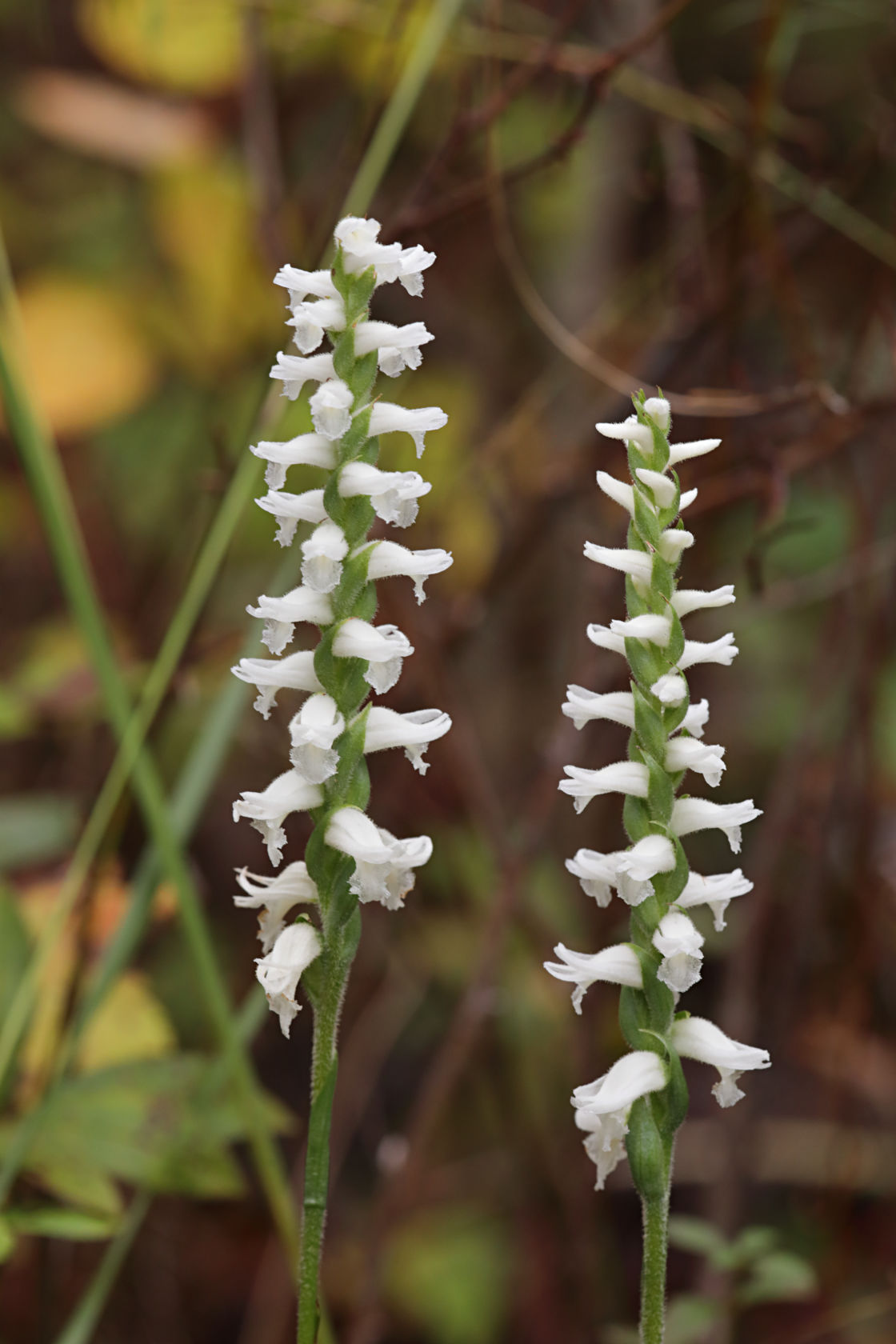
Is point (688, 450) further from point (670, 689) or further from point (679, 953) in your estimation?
point (679, 953)

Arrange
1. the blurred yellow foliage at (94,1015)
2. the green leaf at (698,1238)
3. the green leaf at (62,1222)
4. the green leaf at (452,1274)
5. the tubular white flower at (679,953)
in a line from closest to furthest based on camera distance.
→ the tubular white flower at (679,953) → the green leaf at (62,1222) → the green leaf at (698,1238) → the blurred yellow foliage at (94,1015) → the green leaf at (452,1274)

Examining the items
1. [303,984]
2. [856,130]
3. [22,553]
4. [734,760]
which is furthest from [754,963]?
[856,130]

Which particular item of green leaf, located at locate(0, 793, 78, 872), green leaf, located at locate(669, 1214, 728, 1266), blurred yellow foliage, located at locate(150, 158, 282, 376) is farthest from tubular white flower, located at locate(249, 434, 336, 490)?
blurred yellow foliage, located at locate(150, 158, 282, 376)

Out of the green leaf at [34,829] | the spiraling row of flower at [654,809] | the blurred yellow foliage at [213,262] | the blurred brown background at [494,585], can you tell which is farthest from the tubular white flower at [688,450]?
the blurred yellow foliage at [213,262]

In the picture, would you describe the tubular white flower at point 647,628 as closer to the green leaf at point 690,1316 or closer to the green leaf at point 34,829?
the green leaf at point 690,1316

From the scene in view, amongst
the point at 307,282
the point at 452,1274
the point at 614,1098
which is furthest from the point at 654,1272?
the point at 452,1274

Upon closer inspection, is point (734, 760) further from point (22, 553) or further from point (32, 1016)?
point (32, 1016)
